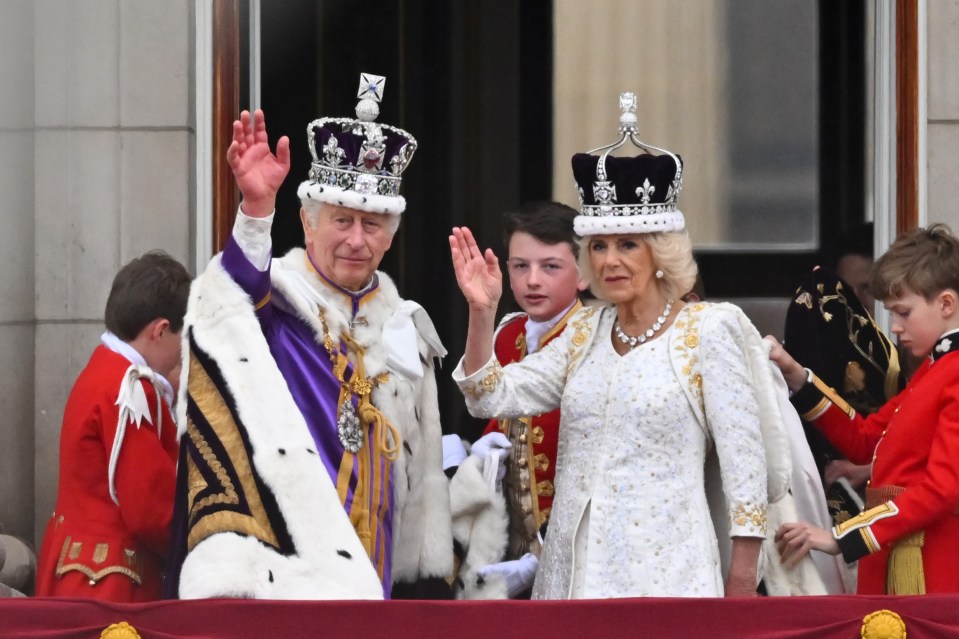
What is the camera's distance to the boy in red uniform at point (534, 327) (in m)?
4.49

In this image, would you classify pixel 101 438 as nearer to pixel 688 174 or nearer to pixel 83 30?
pixel 83 30

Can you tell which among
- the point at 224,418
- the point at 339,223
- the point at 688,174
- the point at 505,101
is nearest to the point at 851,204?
the point at 688,174

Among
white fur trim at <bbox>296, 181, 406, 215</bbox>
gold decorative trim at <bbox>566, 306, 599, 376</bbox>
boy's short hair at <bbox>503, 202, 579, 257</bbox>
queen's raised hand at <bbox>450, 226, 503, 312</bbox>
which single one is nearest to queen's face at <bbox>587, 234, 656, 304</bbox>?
gold decorative trim at <bbox>566, 306, 599, 376</bbox>

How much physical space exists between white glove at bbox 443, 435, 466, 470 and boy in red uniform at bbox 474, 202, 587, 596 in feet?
0.40

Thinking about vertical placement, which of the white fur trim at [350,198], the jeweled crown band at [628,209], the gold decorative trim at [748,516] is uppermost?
the white fur trim at [350,198]

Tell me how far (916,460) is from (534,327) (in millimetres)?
1256

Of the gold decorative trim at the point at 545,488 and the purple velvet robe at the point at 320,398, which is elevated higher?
the purple velvet robe at the point at 320,398

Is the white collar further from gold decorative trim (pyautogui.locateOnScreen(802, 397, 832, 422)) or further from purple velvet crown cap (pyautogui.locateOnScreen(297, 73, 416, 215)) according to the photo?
gold decorative trim (pyautogui.locateOnScreen(802, 397, 832, 422))

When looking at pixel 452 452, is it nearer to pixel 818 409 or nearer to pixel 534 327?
pixel 534 327

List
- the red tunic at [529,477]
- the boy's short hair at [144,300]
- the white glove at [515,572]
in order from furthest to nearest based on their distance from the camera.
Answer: the red tunic at [529,477] → the boy's short hair at [144,300] → the white glove at [515,572]

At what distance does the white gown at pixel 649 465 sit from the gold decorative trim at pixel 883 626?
33cm

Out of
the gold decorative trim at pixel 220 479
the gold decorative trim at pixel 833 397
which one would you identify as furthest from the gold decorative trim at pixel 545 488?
the gold decorative trim at pixel 220 479

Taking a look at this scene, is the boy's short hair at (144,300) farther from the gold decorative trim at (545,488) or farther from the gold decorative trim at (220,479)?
the gold decorative trim at (545,488)

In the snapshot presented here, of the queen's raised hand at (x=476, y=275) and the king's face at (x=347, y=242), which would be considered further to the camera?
the king's face at (x=347, y=242)
